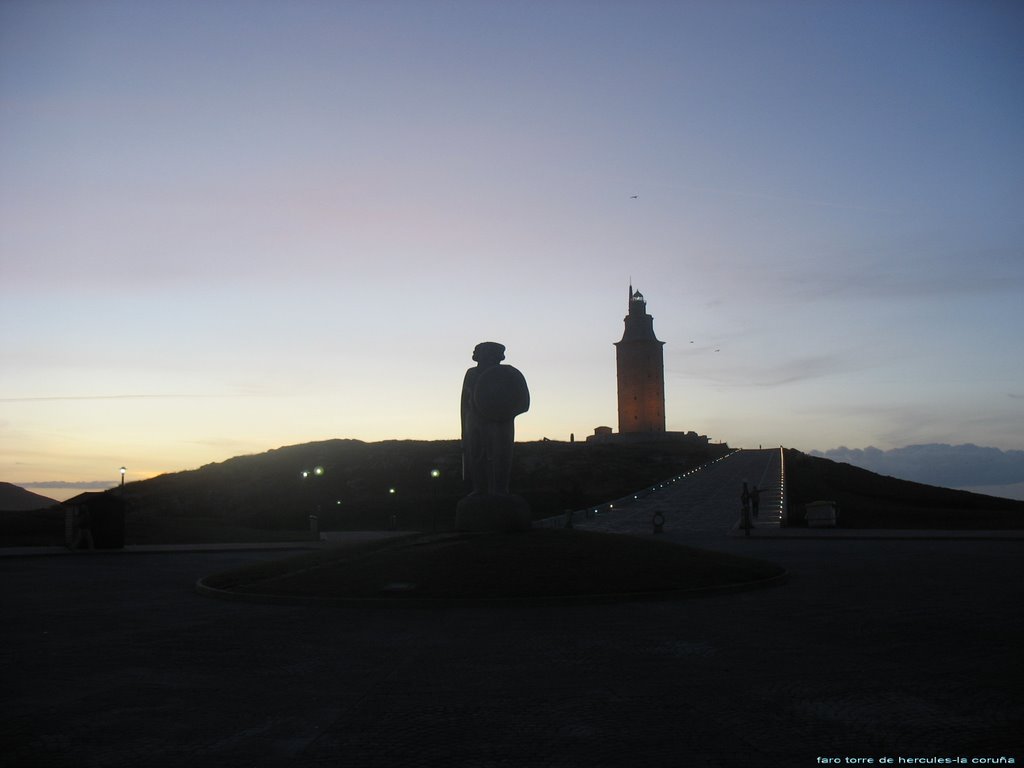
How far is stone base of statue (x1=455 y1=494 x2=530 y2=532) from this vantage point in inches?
750

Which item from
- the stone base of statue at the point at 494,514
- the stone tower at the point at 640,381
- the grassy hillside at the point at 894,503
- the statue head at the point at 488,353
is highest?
the stone tower at the point at 640,381

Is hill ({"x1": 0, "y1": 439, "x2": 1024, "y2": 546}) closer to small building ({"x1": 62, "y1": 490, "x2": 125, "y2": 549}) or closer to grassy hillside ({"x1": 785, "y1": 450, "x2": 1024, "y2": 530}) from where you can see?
grassy hillside ({"x1": 785, "y1": 450, "x2": 1024, "y2": 530})

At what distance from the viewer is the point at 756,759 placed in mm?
6305

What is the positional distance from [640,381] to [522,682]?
120785 millimetres

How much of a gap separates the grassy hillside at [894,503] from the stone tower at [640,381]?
183ft

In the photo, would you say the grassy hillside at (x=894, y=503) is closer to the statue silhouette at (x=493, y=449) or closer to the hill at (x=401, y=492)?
the hill at (x=401, y=492)

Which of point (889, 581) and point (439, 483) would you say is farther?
point (439, 483)

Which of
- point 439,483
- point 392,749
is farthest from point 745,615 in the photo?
point 439,483

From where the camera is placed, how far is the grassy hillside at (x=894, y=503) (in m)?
39.4

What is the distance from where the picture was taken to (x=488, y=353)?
20656 millimetres

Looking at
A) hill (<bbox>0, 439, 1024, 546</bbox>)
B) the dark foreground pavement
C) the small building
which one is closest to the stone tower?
hill (<bbox>0, 439, 1024, 546</bbox>)

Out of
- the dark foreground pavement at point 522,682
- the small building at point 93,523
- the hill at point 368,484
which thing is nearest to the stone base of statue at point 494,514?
the dark foreground pavement at point 522,682

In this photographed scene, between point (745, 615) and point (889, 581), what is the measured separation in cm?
567

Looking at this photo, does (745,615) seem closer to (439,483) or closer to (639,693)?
(639,693)
